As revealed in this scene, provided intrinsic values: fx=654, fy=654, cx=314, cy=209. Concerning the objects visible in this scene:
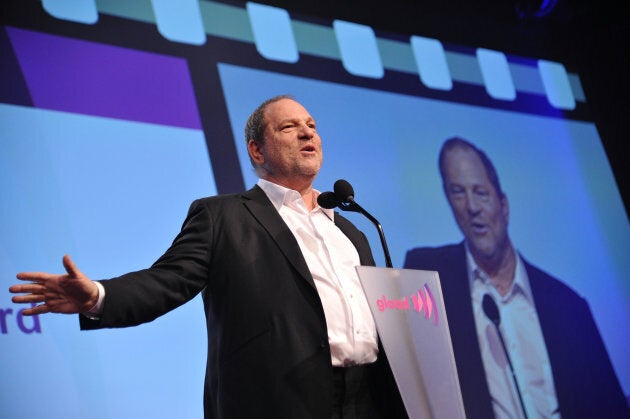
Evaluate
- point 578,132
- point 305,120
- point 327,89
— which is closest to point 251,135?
point 305,120

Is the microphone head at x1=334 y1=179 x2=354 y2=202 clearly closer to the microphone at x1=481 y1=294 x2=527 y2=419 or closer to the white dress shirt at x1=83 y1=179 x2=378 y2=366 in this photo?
the white dress shirt at x1=83 y1=179 x2=378 y2=366

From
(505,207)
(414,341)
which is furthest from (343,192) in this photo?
(505,207)

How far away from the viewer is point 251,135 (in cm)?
225

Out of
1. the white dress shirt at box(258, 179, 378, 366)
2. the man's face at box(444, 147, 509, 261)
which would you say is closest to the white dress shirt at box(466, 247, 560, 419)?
the man's face at box(444, 147, 509, 261)

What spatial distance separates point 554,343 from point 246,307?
2365mm

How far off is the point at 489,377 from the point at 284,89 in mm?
1747

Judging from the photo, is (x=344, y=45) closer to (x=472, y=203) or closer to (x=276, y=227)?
(x=472, y=203)

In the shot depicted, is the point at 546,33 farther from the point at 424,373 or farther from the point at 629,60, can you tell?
the point at 424,373

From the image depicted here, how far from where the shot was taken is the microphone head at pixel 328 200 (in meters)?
1.93

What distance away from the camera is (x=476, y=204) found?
3582 millimetres

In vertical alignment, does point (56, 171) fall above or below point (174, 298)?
above

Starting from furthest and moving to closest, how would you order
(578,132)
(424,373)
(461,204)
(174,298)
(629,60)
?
(629,60), (578,132), (461,204), (174,298), (424,373)

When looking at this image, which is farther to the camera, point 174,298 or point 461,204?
point 461,204

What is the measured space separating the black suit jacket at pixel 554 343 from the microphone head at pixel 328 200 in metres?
1.31
